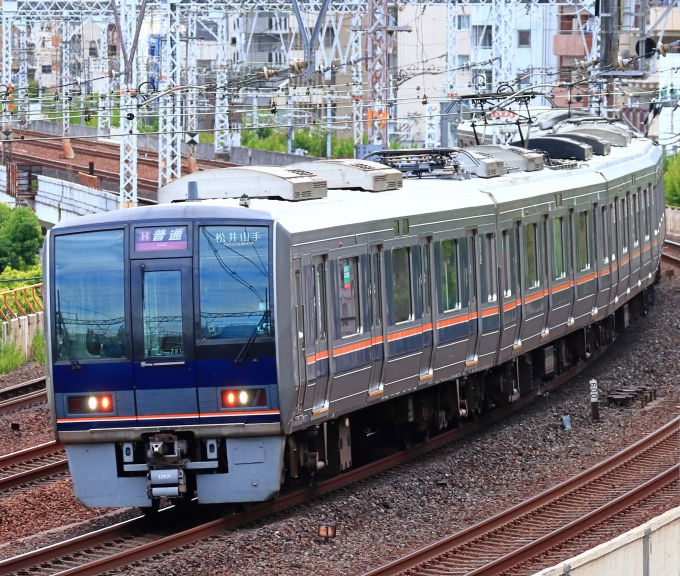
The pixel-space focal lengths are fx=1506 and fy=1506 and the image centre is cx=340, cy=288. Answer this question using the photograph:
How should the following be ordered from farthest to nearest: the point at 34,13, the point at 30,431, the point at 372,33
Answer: the point at 34,13
the point at 372,33
the point at 30,431

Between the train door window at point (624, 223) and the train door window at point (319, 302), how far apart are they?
8575mm

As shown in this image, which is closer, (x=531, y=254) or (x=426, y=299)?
(x=426, y=299)

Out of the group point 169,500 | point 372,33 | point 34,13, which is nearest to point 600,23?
point 372,33

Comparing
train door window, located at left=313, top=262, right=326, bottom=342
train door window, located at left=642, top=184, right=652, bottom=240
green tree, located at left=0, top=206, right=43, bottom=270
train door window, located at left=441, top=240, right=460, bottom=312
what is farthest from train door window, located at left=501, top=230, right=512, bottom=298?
green tree, located at left=0, top=206, right=43, bottom=270

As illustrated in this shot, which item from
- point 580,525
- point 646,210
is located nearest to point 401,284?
point 580,525

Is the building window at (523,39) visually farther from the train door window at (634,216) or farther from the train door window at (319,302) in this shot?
the train door window at (319,302)

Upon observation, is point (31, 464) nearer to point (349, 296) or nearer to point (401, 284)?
point (349, 296)

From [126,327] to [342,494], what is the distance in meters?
2.62

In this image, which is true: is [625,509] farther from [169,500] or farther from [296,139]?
[296,139]

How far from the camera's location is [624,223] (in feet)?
63.3

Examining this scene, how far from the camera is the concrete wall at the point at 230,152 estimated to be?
A: 41812 millimetres

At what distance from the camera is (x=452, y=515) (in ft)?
38.8

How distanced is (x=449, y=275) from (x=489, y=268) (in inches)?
36.7

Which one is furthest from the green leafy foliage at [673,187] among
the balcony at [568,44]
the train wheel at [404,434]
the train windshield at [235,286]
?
the train windshield at [235,286]
